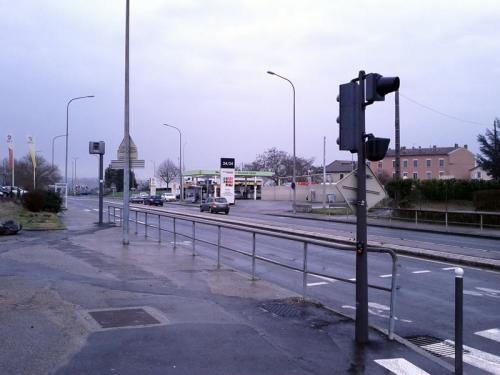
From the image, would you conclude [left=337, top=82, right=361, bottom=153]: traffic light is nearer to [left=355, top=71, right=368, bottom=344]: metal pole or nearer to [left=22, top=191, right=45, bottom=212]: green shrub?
[left=355, top=71, right=368, bottom=344]: metal pole

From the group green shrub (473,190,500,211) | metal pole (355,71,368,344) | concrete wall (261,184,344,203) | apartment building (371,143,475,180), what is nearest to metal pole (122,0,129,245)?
metal pole (355,71,368,344)

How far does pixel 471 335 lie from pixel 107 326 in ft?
15.6

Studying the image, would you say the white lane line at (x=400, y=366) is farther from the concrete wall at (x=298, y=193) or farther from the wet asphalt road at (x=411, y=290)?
the concrete wall at (x=298, y=193)

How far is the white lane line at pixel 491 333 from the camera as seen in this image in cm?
727

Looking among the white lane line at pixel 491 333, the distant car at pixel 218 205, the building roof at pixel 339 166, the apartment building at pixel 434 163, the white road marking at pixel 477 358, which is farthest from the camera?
the building roof at pixel 339 166

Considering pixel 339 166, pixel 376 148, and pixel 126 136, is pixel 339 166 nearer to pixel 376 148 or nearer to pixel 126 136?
pixel 126 136

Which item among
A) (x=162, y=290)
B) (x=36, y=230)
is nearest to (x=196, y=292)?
(x=162, y=290)

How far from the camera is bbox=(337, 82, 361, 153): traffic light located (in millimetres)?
6715

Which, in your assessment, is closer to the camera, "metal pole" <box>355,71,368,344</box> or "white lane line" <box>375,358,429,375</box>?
"white lane line" <box>375,358,429,375</box>

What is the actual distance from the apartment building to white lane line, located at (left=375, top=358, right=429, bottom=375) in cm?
11310

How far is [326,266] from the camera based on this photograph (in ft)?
44.6

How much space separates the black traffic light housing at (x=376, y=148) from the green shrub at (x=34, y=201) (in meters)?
31.7

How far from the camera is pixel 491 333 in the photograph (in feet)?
24.5

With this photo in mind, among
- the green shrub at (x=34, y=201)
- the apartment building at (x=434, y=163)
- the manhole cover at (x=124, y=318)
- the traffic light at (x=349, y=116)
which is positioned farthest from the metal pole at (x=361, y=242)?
the apartment building at (x=434, y=163)
